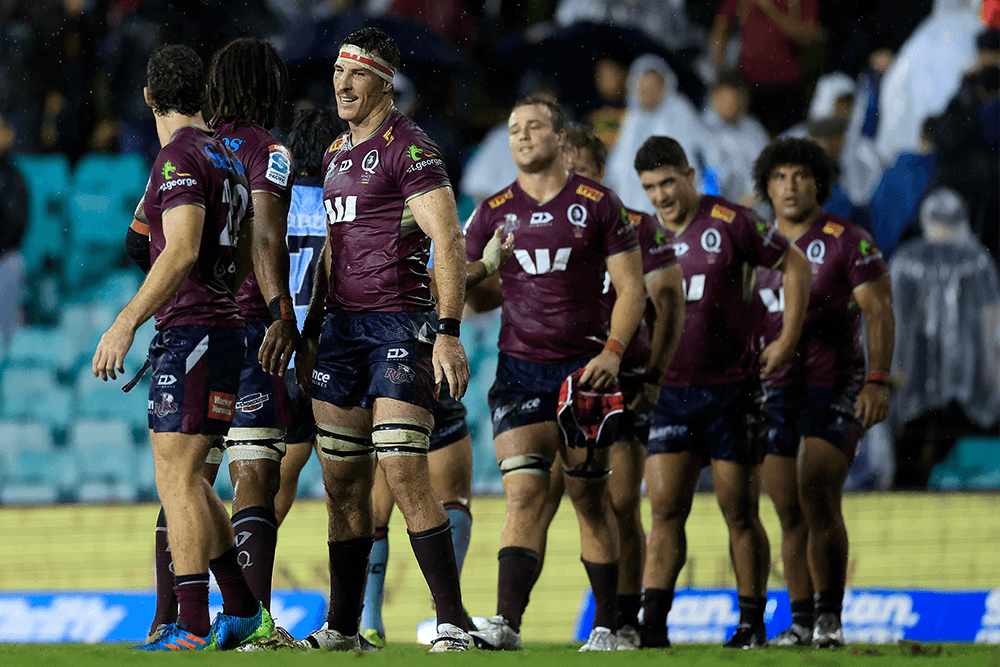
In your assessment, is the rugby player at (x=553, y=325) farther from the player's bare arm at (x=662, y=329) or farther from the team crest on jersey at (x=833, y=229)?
the team crest on jersey at (x=833, y=229)

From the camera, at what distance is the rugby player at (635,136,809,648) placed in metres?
5.69

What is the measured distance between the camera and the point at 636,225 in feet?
18.6

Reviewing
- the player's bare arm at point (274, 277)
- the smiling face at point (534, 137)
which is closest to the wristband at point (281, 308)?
the player's bare arm at point (274, 277)

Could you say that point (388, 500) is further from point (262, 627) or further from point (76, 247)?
point (76, 247)

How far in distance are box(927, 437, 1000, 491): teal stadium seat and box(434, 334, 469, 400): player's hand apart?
6.04 meters

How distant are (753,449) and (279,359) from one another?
2.56m

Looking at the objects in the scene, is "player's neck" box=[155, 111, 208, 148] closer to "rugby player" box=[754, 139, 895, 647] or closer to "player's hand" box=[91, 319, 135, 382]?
"player's hand" box=[91, 319, 135, 382]

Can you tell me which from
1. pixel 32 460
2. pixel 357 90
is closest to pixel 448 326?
pixel 357 90

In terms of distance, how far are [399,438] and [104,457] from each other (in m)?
5.57

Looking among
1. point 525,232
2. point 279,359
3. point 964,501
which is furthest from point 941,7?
point 279,359

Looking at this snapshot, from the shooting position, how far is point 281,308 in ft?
14.0

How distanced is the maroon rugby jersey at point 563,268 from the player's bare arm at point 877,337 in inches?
63.4

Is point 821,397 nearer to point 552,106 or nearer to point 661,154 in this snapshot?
point 661,154

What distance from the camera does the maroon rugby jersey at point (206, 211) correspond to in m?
3.87
